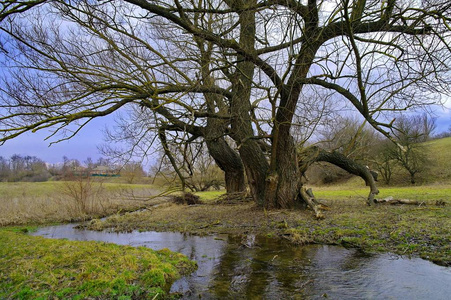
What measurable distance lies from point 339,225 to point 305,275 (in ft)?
12.8

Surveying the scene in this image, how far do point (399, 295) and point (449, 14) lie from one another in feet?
18.0

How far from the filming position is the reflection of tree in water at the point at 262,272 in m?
4.65

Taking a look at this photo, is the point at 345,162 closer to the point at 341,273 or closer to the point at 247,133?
the point at 247,133

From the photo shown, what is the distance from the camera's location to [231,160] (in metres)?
14.7

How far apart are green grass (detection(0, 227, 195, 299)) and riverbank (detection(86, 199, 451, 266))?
348 centimetres

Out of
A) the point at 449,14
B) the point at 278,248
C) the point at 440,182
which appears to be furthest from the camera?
the point at 440,182

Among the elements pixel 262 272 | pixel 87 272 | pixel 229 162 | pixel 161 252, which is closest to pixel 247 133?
pixel 229 162

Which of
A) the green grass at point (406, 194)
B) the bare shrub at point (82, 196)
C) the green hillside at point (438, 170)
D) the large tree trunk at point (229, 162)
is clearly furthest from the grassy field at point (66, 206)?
the green hillside at point (438, 170)

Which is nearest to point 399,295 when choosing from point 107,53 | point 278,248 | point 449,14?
point 278,248

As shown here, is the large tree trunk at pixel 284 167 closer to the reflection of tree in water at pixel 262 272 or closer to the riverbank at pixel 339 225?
the riverbank at pixel 339 225

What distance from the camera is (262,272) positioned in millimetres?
5551

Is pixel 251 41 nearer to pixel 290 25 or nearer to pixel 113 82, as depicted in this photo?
pixel 290 25

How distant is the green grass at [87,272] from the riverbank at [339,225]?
348 cm

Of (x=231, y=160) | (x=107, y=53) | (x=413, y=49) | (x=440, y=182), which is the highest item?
(x=107, y=53)
